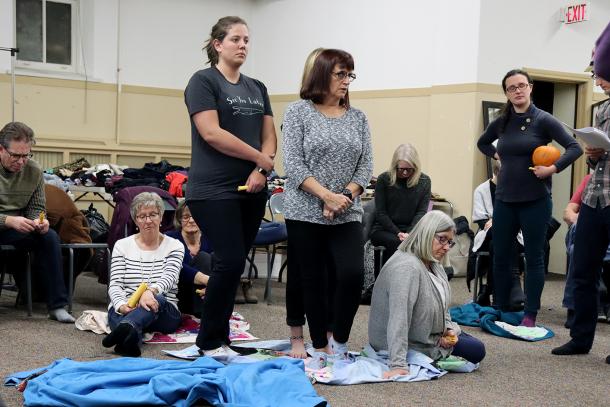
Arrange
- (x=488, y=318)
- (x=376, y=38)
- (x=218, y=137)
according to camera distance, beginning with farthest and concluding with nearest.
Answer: (x=376, y=38)
(x=488, y=318)
(x=218, y=137)

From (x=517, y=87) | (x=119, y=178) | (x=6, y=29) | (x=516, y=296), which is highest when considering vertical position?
(x=6, y=29)

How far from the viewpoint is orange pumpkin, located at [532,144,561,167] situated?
456cm

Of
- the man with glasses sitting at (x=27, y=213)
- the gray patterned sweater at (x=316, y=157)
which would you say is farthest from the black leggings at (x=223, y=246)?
the man with glasses sitting at (x=27, y=213)

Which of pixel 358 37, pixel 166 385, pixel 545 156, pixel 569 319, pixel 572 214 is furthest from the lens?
pixel 358 37

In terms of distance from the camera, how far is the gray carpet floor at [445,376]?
3.25 m

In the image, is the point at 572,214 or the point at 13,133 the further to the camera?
the point at 572,214

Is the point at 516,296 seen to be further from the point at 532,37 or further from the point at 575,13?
the point at 575,13

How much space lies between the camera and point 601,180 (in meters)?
3.83

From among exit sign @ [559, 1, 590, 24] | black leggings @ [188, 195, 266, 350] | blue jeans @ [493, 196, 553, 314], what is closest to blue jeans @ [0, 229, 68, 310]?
black leggings @ [188, 195, 266, 350]

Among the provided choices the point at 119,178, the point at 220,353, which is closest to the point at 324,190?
the point at 220,353

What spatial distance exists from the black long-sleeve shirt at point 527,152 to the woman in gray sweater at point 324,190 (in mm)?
1322

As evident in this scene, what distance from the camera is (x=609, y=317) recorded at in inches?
209

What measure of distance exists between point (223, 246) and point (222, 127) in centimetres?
49

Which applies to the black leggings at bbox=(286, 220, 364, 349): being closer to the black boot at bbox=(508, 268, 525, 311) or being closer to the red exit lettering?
the black boot at bbox=(508, 268, 525, 311)
